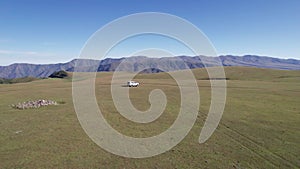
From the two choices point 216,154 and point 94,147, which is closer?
point 216,154

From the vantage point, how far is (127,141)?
64.9ft

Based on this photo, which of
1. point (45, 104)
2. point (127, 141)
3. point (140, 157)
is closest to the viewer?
point (140, 157)

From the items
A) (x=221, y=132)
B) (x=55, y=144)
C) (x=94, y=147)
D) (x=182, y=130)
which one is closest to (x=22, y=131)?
(x=55, y=144)

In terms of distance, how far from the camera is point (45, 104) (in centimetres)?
3906

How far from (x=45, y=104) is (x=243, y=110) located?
106 ft

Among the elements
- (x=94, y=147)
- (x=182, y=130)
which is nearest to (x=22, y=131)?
(x=94, y=147)

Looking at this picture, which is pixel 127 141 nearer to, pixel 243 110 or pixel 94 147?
pixel 94 147

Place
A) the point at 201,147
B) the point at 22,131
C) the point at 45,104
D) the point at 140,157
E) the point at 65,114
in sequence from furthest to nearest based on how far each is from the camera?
the point at 45,104
the point at 65,114
the point at 22,131
the point at 201,147
the point at 140,157

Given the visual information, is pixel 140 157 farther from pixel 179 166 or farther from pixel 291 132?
pixel 291 132

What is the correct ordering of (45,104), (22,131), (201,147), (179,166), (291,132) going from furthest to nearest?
1. (45,104)
2. (22,131)
3. (291,132)
4. (201,147)
5. (179,166)

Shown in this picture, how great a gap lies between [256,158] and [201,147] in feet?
13.6

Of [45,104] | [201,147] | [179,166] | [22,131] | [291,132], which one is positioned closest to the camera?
[179,166]

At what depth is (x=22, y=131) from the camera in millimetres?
23266

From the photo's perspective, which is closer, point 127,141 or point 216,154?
point 216,154
